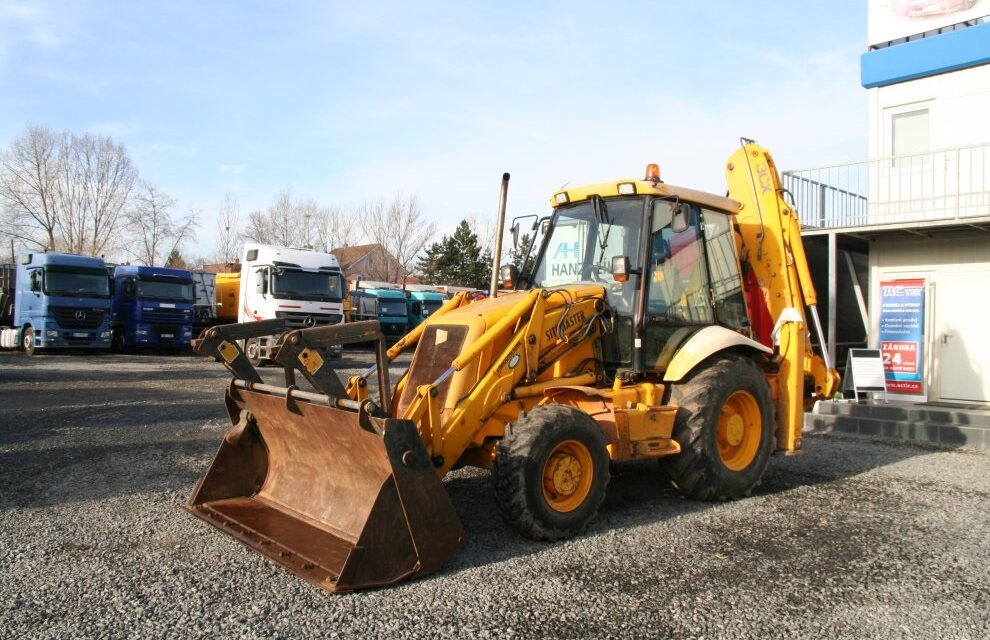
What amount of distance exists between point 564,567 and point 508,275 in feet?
9.94

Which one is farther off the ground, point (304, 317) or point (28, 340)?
point (304, 317)

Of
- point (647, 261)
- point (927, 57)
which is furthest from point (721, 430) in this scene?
point (927, 57)

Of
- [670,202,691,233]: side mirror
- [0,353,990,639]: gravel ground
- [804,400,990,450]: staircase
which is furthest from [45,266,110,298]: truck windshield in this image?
[670,202,691,233]: side mirror

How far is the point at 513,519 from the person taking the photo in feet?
15.7

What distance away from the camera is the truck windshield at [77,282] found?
21.4 metres

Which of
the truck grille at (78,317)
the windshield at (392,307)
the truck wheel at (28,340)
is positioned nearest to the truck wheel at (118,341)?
the truck grille at (78,317)

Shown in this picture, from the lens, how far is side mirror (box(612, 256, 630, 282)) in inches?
229

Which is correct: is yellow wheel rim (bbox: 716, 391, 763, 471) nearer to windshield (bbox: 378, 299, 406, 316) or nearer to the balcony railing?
the balcony railing

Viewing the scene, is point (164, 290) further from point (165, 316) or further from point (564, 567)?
point (564, 567)

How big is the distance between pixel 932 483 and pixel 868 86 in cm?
845

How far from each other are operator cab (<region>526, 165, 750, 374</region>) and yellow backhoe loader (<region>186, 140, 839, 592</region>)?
0.7 inches

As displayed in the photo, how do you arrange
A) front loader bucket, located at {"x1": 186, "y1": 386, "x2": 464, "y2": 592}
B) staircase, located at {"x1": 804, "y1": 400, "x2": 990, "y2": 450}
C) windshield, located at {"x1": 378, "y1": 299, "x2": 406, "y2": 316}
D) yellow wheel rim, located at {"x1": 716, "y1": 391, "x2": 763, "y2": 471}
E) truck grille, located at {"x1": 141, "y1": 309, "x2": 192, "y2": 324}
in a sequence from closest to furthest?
1. front loader bucket, located at {"x1": 186, "y1": 386, "x2": 464, "y2": 592}
2. yellow wheel rim, located at {"x1": 716, "y1": 391, "x2": 763, "y2": 471}
3. staircase, located at {"x1": 804, "y1": 400, "x2": 990, "y2": 450}
4. truck grille, located at {"x1": 141, "y1": 309, "x2": 192, "y2": 324}
5. windshield, located at {"x1": 378, "y1": 299, "x2": 406, "y2": 316}

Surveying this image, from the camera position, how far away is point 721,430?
20.7 feet

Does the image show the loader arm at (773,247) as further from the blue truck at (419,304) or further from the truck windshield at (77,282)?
the blue truck at (419,304)
